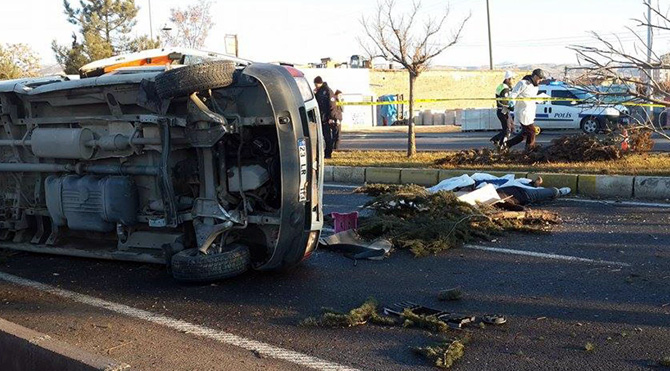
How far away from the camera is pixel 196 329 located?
4801 mm

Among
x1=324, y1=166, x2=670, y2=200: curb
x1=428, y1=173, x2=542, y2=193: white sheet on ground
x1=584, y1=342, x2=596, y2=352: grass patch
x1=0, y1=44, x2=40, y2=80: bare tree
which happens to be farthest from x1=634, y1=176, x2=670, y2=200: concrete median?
x1=0, y1=44, x2=40, y2=80: bare tree

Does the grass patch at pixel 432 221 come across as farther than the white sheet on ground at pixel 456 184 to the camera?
No

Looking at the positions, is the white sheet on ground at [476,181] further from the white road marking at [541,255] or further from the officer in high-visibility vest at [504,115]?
the officer in high-visibility vest at [504,115]

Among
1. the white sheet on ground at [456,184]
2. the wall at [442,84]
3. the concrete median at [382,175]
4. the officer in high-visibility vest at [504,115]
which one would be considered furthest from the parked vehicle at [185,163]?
the wall at [442,84]

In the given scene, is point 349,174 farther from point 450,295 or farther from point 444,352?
point 444,352

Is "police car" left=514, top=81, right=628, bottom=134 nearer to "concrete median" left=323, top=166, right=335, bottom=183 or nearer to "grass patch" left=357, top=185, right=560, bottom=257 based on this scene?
"concrete median" left=323, top=166, right=335, bottom=183

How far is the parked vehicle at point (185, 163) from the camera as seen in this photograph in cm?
553

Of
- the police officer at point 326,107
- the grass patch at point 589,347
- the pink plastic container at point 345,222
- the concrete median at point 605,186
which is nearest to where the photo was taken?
the grass patch at point 589,347

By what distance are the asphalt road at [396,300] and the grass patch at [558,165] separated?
137 inches

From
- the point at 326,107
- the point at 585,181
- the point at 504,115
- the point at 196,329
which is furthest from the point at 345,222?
the point at 504,115

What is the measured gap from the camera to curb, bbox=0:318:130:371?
3.32m

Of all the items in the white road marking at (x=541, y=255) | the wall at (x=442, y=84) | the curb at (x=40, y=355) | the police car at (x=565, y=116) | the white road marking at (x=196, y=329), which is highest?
the wall at (x=442, y=84)

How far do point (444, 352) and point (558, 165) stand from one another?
27.1 feet

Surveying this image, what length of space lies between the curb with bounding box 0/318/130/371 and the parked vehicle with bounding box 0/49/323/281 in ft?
5.74
